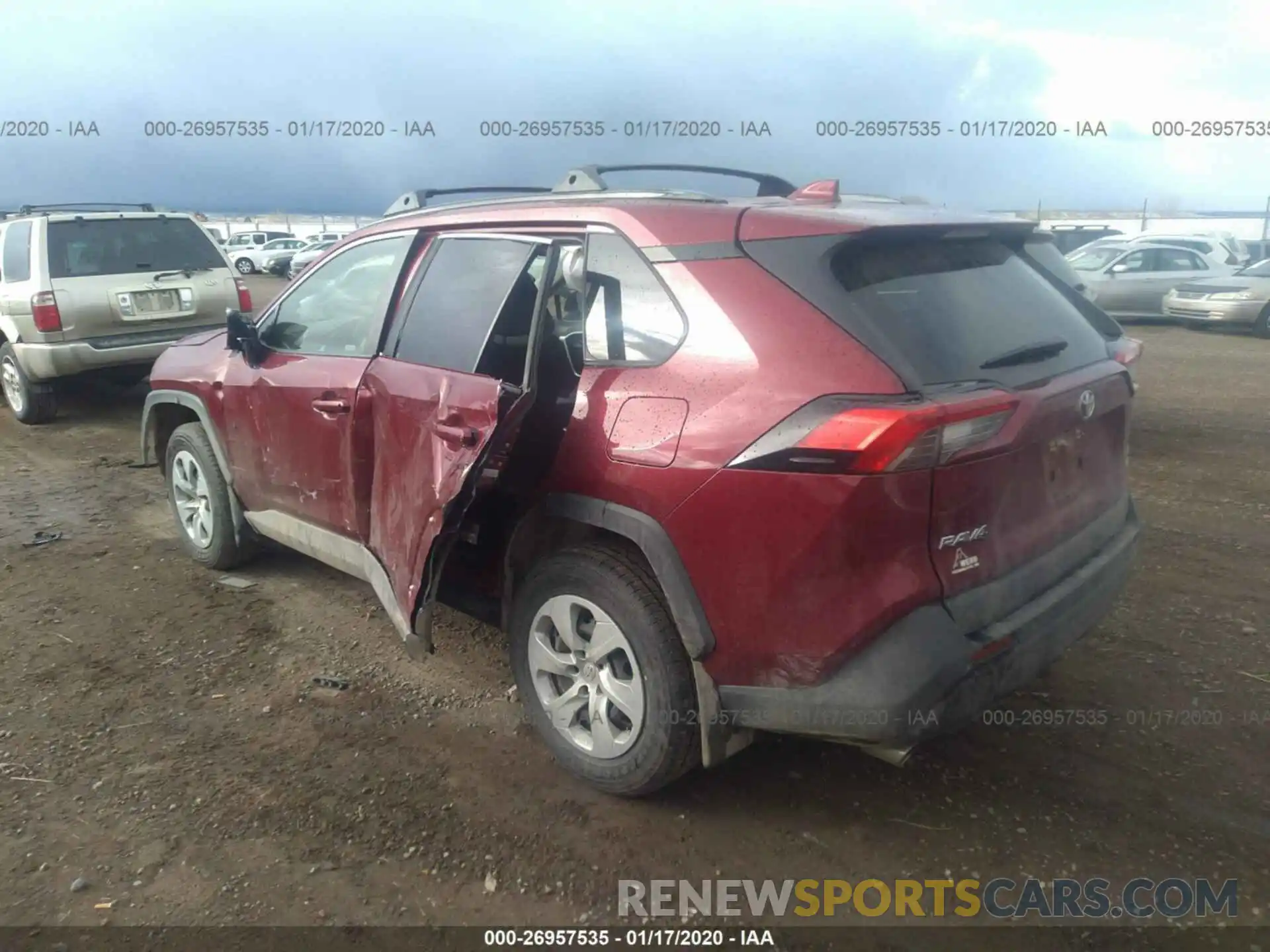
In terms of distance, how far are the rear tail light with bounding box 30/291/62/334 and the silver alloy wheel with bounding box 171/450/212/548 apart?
375 cm

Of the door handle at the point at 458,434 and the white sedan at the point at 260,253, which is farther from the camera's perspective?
the white sedan at the point at 260,253

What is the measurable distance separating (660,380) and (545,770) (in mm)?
1407

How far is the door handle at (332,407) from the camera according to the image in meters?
3.56

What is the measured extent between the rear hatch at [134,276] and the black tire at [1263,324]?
1463 cm

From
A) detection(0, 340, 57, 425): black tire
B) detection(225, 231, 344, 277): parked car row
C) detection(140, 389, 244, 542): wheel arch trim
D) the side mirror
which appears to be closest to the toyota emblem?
the side mirror

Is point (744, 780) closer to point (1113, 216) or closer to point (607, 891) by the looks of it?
point (607, 891)

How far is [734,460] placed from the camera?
2404 mm

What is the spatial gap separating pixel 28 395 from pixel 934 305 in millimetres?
8239

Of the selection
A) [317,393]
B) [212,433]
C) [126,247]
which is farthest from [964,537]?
[126,247]

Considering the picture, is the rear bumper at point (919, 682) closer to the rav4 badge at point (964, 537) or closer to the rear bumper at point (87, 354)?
the rav4 badge at point (964, 537)

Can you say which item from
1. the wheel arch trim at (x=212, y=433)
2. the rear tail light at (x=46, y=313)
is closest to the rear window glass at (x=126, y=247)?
the rear tail light at (x=46, y=313)

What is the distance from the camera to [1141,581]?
445cm

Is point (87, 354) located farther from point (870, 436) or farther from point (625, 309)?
point (870, 436)

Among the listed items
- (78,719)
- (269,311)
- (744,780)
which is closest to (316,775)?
(78,719)
